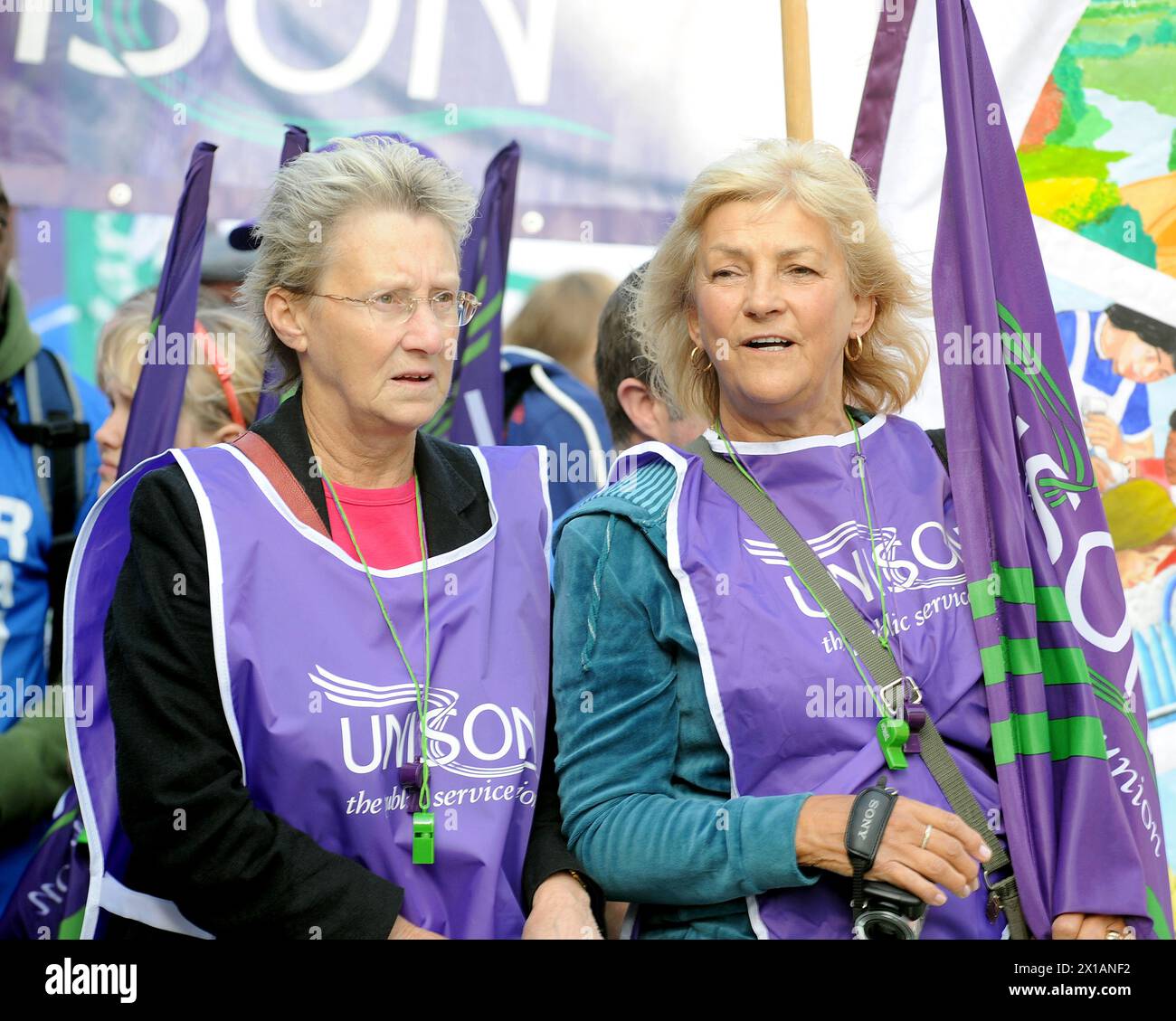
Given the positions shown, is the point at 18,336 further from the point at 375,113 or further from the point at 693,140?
the point at 693,140

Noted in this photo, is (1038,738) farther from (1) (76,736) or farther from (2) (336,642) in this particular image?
(1) (76,736)

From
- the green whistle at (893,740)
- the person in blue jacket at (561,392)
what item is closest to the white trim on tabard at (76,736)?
the green whistle at (893,740)

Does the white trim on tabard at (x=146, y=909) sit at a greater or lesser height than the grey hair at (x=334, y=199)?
lesser

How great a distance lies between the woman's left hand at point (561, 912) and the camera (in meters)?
2.51

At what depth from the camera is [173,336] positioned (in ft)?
11.0

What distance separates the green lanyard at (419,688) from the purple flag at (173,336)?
0.75 m

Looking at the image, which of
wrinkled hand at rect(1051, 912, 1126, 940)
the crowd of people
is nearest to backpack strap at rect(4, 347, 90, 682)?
the crowd of people

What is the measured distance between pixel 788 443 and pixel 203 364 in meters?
1.80

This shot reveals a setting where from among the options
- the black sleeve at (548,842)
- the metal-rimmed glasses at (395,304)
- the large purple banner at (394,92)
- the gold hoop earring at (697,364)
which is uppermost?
the large purple banner at (394,92)

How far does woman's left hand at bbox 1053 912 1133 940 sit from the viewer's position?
2434mm

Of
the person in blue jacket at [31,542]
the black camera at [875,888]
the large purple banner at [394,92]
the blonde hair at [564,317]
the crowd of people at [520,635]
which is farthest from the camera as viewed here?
the blonde hair at [564,317]

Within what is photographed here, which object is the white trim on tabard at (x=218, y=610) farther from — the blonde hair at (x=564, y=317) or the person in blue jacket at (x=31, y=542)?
the blonde hair at (x=564, y=317)

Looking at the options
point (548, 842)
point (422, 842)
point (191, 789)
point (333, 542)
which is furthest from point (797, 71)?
point (191, 789)
